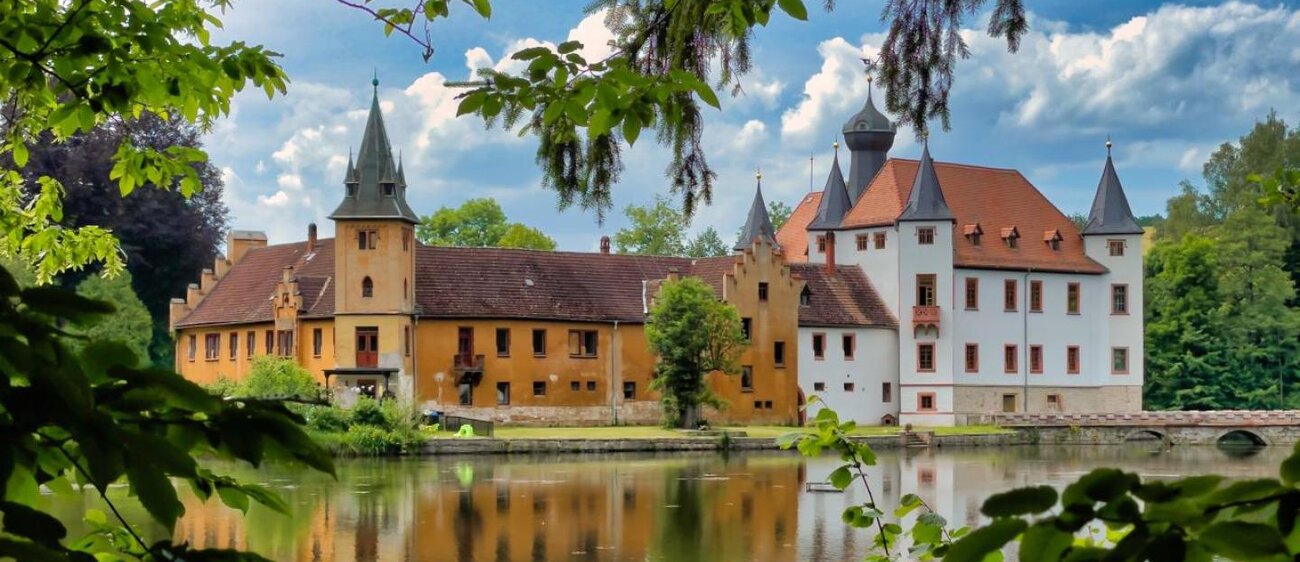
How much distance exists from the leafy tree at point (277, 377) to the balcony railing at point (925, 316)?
19208 millimetres

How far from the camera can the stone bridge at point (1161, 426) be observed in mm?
47688

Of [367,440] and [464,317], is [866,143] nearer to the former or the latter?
[464,317]

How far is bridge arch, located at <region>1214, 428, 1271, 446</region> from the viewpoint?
158 ft

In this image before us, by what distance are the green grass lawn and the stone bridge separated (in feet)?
4.56

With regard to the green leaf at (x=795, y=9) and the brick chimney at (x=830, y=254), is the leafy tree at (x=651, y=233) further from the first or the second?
the green leaf at (x=795, y=9)

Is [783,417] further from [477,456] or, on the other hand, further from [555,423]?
[477,456]

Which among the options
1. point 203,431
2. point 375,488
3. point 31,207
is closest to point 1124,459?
point 375,488

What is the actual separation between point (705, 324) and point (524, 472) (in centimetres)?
Result: 1135

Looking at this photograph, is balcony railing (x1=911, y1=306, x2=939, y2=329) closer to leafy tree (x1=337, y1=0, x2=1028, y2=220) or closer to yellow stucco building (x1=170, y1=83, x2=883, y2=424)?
yellow stucco building (x1=170, y1=83, x2=883, y2=424)

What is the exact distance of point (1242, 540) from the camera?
6.07ft

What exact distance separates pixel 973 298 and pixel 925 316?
2065 mm

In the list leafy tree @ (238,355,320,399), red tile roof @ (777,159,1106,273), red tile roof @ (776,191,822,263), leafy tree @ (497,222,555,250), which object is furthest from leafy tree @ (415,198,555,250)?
leafy tree @ (238,355,320,399)

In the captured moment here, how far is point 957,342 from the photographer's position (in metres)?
50.2

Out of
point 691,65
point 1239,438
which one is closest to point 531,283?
point 1239,438
